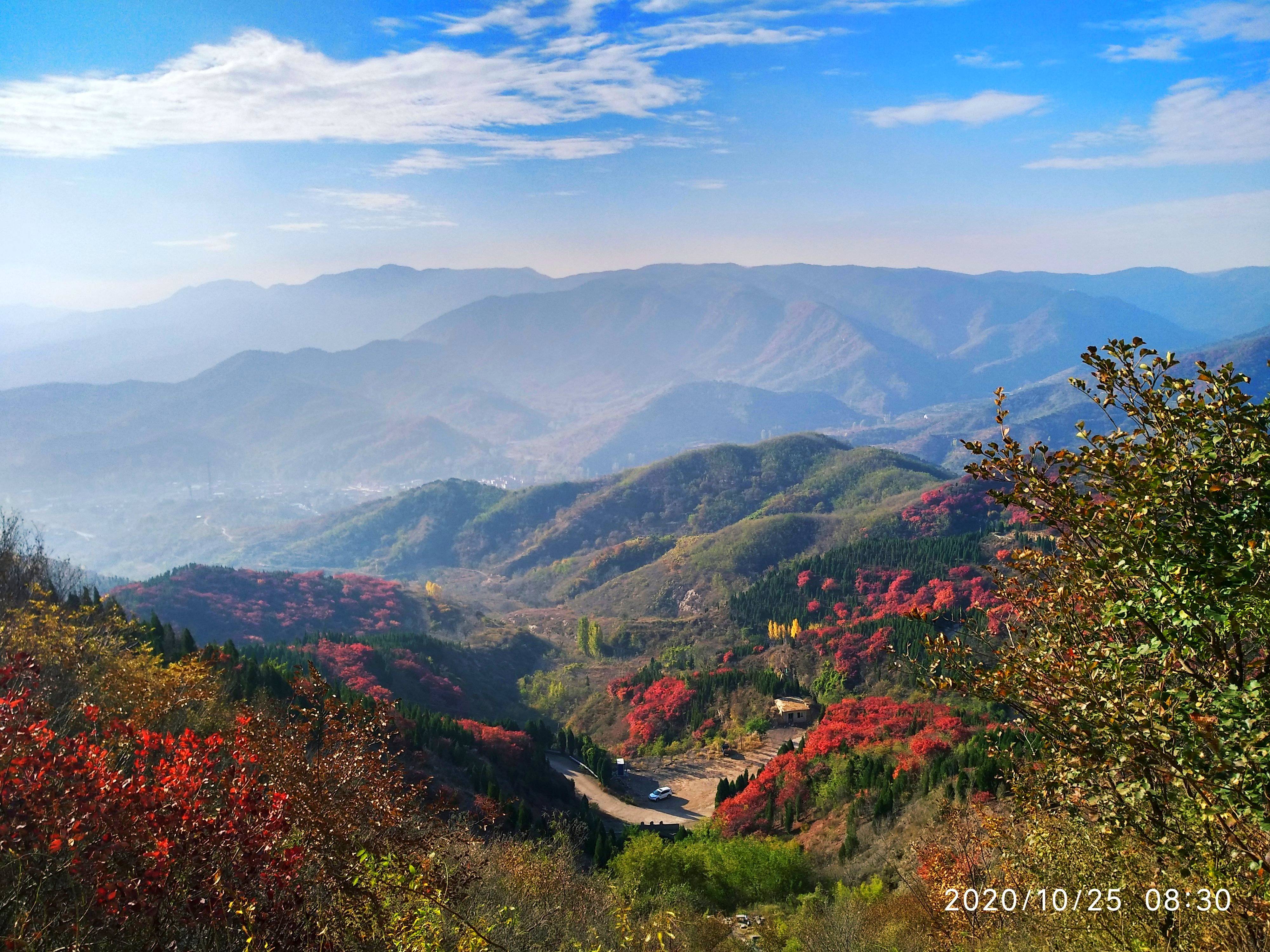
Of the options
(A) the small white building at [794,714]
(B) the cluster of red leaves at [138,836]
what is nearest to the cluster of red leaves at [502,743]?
(A) the small white building at [794,714]

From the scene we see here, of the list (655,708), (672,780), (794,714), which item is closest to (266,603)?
(655,708)

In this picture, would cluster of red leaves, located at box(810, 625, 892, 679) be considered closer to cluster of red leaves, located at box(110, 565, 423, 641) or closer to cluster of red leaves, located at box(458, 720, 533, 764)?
cluster of red leaves, located at box(458, 720, 533, 764)

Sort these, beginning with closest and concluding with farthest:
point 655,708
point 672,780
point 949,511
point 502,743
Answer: point 502,743 < point 672,780 < point 655,708 < point 949,511

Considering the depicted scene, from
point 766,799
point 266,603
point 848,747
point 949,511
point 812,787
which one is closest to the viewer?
point 812,787

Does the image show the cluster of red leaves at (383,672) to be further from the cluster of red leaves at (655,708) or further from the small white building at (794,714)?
the small white building at (794,714)

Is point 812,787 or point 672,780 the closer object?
point 812,787

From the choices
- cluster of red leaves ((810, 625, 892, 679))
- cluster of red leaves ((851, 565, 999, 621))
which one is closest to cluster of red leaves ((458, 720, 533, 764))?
cluster of red leaves ((810, 625, 892, 679))

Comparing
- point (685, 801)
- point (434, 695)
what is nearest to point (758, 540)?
point (434, 695)

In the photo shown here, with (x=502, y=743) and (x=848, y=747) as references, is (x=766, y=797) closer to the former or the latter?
(x=848, y=747)
